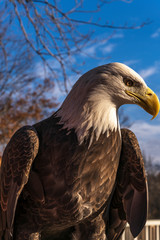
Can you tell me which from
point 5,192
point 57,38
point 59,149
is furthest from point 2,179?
point 57,38

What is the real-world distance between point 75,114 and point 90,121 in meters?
0.10

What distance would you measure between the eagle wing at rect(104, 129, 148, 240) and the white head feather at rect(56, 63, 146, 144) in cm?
35

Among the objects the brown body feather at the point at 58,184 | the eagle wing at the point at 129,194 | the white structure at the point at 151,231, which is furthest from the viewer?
the white structure at the point at 151,231

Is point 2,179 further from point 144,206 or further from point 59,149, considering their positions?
point 144,206

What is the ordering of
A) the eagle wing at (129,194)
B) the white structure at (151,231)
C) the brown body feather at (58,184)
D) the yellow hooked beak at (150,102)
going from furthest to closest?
the white structure at (151,231)
the eagle wing at (129,194)
the yellow hooked beak at (150,102)
the brown body feather at (58,184)

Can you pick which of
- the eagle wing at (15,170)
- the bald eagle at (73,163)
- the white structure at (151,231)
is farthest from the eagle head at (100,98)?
the white structure at (151,231)

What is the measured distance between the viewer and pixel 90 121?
1830 mm

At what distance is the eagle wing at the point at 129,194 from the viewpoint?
2.10 m

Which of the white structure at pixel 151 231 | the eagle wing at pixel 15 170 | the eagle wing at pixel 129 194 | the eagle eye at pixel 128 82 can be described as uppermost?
the eagle eye at pixel 128 82

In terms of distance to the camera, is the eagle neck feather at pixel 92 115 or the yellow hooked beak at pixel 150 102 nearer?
the eagle neck feather at pixel 92 115

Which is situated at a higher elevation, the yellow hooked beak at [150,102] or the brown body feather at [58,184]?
the yellow hooked beak at [150,102]

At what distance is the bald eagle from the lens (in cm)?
180

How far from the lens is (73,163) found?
5.82ft

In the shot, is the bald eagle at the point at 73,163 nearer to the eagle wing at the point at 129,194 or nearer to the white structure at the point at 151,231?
the eagle wing at the point at 129,194
